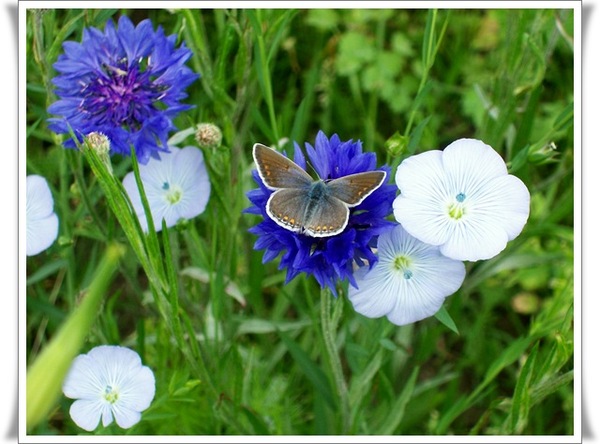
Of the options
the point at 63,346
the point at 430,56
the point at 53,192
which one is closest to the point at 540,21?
the point at 430,56

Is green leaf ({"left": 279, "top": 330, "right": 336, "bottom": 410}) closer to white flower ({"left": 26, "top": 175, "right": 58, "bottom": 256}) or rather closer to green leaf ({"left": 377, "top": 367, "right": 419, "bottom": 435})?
green leaf ({"left": 377, "top": 367, "right": 419, "bottom": 435})

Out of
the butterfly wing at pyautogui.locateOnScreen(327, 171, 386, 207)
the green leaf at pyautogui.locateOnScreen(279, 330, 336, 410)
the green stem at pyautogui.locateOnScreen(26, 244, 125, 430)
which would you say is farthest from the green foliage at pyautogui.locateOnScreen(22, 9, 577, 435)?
the green stem at pyautogui.locateOnScreen(26, 244, 125, 430)

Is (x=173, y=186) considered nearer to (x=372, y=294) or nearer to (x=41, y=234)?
(x=41, y=234)

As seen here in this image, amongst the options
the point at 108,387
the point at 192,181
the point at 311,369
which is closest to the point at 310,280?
the point at 311,369

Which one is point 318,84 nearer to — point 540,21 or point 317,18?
point 317,18

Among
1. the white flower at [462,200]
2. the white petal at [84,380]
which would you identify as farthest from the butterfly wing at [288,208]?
the white petal at [84,380]
